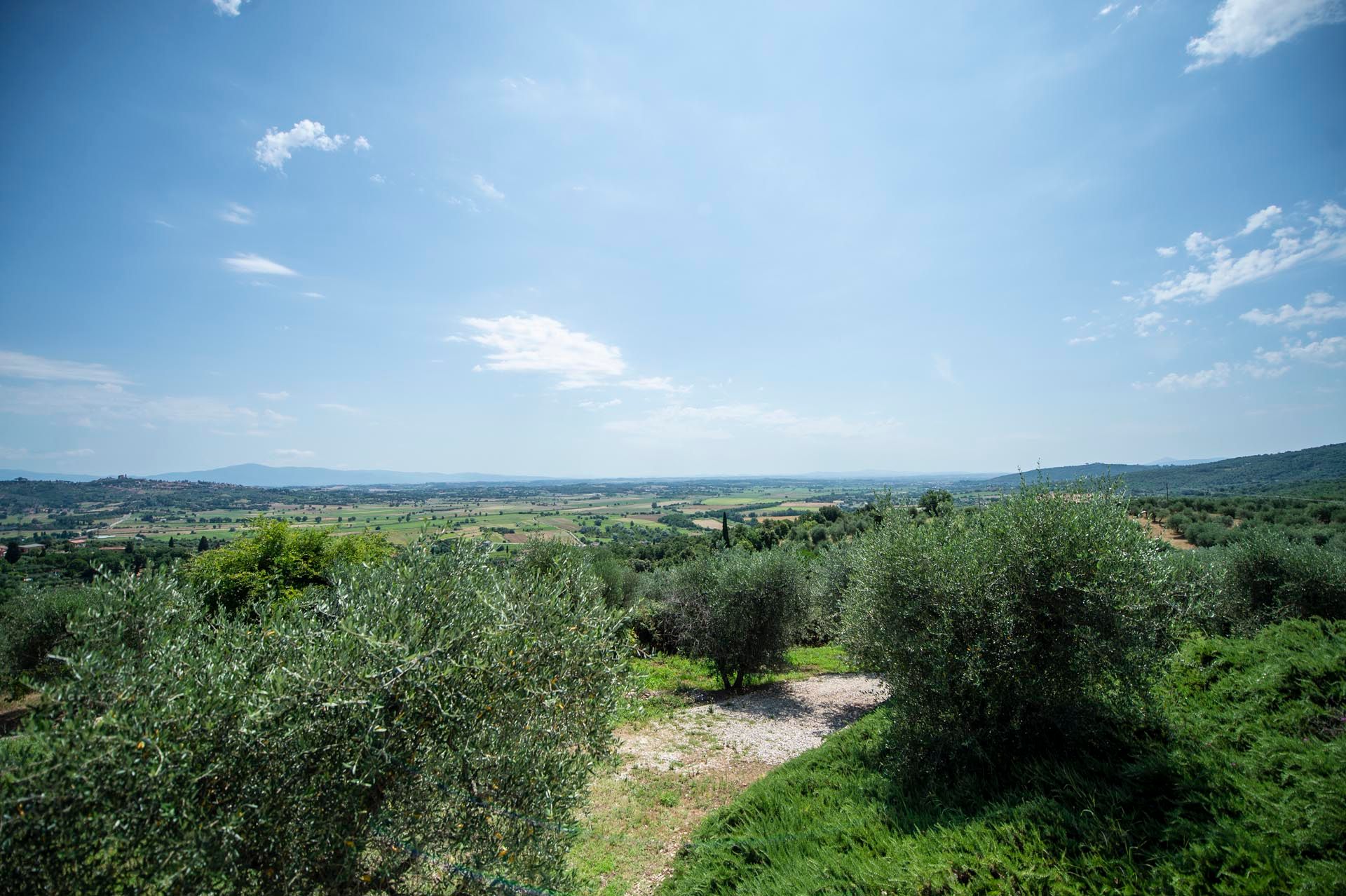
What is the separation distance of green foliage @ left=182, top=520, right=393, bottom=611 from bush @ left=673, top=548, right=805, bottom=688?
51.1 feet

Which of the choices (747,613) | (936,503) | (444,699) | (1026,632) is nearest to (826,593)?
(747,613)

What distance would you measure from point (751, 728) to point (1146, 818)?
1375 centimetres

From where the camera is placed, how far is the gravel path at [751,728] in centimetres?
1678

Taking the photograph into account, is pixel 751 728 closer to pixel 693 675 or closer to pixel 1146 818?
pixel 693 675

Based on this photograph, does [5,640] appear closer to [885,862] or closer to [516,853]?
[516,853]

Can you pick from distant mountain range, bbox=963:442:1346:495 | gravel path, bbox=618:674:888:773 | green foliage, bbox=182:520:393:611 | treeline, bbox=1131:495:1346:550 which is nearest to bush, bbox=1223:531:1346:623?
treeline, bbox=1131:495:1346:550

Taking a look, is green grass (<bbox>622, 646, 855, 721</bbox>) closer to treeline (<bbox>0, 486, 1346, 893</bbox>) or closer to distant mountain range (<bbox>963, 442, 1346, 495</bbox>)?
treeline (<bbox>0, 486, 1346, 893</bbox>)

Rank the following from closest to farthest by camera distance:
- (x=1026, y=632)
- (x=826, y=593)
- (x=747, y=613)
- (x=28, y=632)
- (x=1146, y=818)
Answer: (x=1146, y=818) < (x=1026, y=632) < (x=28, y=632) < (x=747, y=613) < (x=826, y=593)

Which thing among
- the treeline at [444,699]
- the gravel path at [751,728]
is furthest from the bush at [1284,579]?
the gravel path at [751,728]

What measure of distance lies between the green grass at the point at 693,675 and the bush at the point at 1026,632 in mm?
10666

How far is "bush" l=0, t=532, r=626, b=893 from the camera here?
4.34 m

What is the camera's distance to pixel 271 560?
2550cm

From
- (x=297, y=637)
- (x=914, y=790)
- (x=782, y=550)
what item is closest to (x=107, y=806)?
(x=297, y=637)

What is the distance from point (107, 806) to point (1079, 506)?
15.4m
